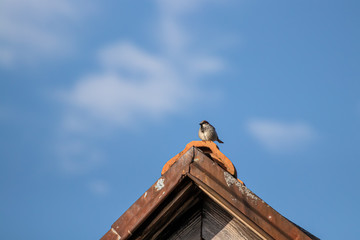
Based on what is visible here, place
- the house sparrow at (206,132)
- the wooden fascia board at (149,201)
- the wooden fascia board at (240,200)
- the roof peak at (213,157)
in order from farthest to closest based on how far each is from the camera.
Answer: the house sparrow at (206,132) < the roof peak at (213,157) < the wooden fascia board at (149,201) < the wooden fascia board at (240,200)

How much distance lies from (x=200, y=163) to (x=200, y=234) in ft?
2.10

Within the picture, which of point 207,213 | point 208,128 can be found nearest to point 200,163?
point 207,213

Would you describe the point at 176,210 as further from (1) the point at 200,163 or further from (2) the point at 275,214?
(2) the point at 275,214

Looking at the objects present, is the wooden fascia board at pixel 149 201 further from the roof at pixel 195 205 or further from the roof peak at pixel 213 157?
the roof peak at pixel 213 157

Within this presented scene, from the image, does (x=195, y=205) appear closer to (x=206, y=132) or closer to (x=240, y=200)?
(x=240, y=200)

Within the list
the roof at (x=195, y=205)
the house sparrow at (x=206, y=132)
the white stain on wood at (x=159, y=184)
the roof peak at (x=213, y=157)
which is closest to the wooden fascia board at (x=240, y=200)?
the roof at (x=195, y=205)

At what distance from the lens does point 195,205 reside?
4324 millimetres

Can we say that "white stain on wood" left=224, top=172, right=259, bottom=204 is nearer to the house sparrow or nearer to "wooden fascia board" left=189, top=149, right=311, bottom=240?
"wooden fascia board" left=189, top=149, right=311, bottom=240

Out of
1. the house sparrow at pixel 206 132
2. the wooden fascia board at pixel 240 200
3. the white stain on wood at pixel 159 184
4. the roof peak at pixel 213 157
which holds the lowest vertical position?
the wooden fascia board at pixel 240 200

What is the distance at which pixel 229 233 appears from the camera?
161 inches

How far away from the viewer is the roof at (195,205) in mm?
3637

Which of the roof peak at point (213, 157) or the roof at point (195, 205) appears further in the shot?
the roof peak at point (213, 157)

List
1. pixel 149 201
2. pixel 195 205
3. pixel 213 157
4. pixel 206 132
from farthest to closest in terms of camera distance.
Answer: pixel 206 132 < pixel 213 157 < pixel 195 205 < pixel 149 201

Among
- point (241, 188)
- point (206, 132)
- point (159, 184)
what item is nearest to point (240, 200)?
point (241, 188)
